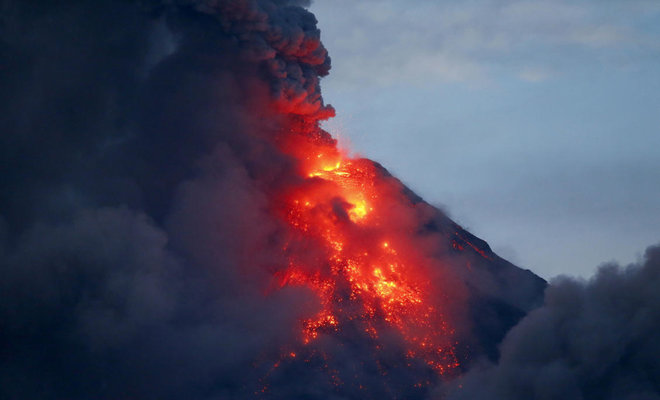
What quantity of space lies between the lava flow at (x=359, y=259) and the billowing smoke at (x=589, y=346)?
137 inches

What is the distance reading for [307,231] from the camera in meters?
43.4

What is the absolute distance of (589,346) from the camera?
116ft

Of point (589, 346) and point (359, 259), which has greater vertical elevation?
point (359, 259)

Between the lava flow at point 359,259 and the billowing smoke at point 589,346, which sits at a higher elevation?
the lava flow at point 359,259

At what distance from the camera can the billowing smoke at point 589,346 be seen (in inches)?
1384

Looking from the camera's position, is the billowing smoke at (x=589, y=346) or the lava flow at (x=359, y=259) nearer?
the billowing smoke at (x=589, y=346)

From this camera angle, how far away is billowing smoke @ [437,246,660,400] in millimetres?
35156

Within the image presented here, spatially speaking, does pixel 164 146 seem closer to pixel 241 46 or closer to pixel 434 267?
pixel 241 46

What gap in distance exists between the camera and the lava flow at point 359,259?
134ft

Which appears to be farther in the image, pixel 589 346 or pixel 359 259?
pixel 359 259

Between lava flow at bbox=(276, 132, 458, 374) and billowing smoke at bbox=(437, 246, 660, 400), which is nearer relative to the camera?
billowing smoke at bbox=(437, 246, 660, 400)

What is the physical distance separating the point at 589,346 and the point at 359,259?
10.6 m

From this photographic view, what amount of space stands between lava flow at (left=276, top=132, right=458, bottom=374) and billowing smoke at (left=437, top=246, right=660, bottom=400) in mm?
3477

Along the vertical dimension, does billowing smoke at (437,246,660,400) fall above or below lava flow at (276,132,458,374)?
below
